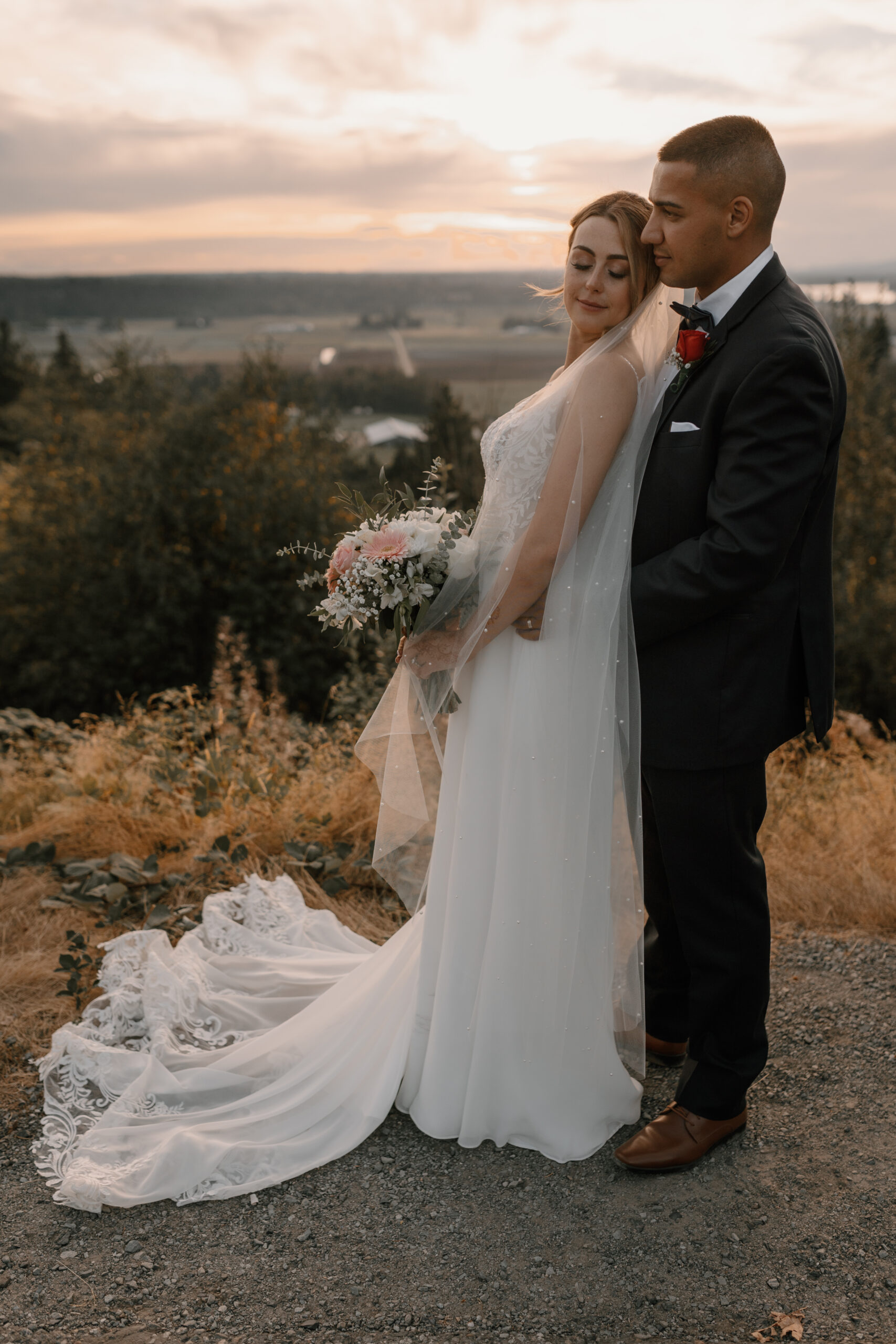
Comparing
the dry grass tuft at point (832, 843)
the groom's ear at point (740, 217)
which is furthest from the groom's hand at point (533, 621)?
the dry grass tuft at point (832, 843)

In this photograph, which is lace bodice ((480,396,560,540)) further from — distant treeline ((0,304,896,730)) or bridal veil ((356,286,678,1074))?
distant treeline ((0,304,896,730))

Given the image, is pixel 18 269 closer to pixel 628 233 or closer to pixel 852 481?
pixel 852 481

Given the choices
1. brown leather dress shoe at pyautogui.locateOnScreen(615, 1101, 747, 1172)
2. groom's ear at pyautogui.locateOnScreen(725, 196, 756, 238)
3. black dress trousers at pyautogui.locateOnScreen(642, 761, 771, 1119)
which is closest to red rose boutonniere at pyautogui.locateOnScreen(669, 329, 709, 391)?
groom's ear at pyautogui.locateOnScreen(725, 196, 756, 238)

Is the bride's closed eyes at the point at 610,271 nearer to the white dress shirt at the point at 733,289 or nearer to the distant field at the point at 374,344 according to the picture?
the white dress shirt at the point at 733,289

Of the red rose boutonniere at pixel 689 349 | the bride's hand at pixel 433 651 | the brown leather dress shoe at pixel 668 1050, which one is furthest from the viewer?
the brown leather dress shoe at pixel 668 1050

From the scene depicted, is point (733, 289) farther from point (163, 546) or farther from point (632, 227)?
point (163, 546)

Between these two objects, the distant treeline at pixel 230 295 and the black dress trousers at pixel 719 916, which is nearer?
the black dress trousers at pixel 719 916

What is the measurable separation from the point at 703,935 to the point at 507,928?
51 cm

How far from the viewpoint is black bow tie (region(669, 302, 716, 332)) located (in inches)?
87.3

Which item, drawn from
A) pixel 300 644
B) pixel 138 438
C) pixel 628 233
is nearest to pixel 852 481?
pixel 300 644

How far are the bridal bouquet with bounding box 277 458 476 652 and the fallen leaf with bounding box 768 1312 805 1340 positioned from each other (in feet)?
5.82

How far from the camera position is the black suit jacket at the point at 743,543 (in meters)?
2.07

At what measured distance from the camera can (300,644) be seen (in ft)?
68.6

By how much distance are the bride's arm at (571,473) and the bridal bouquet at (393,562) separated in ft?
0.47
